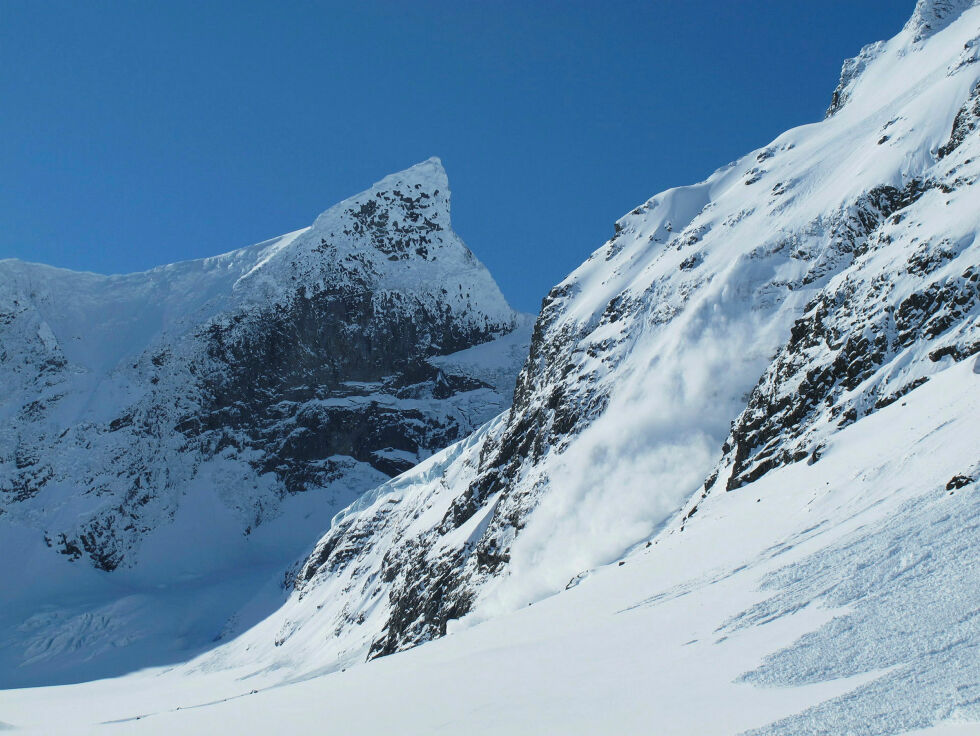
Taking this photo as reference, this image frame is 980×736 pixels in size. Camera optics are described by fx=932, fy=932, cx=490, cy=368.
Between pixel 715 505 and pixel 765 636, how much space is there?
60.7 ft

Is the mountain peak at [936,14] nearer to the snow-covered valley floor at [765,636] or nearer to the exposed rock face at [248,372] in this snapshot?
the snow-covered valley floor at [765,636]

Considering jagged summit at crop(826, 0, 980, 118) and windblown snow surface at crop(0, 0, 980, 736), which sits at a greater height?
jagged summit at crop(826, 0, 980, 118)

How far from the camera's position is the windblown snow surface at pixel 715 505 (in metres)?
12.2

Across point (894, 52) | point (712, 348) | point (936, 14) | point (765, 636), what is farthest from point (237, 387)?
point (765, 636)

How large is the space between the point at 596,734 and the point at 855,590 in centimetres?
496

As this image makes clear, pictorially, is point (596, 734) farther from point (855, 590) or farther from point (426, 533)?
point (426, 533)

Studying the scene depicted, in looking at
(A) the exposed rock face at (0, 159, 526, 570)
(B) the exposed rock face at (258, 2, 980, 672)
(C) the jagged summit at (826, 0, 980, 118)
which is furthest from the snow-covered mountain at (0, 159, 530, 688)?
(C) the jagged summit at (826, 0, 980, 118)

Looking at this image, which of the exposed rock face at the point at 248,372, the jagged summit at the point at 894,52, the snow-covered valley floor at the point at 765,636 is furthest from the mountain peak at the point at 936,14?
the exposed rock face at the point at 248,372

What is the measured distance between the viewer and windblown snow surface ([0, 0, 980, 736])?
12219mm

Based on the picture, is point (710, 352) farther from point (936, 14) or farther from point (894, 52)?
point (894, 52)

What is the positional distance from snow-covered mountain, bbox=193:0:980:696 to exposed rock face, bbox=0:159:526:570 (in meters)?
39.1

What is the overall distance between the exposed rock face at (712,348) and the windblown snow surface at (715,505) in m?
0.18

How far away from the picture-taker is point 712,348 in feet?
155

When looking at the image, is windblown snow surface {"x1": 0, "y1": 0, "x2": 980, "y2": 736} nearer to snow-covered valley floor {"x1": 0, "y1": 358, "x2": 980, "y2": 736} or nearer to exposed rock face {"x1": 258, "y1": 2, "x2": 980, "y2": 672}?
snow-covered valley floor {"x1": 0, "y1": 358, "x2": 980, "y2": 736}
